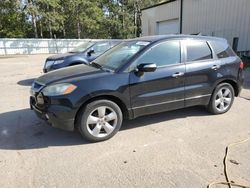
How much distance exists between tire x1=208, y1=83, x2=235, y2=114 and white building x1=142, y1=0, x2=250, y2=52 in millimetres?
8957

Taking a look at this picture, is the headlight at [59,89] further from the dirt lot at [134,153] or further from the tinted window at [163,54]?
the tinted window at [163,54]

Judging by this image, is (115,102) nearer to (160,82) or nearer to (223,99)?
(160,82)

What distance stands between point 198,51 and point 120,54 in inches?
60.5

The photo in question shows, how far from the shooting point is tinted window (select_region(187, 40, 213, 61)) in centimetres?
476

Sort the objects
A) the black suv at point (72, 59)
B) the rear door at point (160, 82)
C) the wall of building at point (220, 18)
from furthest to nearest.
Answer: the wall of building at point (220, 18), the black suv at point (72, 59), the rear door at point (160, 82)

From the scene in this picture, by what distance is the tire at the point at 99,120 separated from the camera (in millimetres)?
3900

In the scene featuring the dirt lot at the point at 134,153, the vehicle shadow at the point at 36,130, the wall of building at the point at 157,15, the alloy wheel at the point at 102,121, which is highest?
the wall of building at the point at 157,15

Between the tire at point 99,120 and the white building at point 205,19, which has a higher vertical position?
the white building at point 205,19

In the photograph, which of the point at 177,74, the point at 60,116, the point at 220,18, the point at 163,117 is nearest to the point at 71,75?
the point at 60,116

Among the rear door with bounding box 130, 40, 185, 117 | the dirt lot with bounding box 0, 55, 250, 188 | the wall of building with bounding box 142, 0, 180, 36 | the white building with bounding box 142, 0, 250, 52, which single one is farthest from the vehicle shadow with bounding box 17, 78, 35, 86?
the wall of building with bounding box 142, 0, 180, 36

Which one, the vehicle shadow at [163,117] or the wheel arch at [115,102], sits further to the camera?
the vehicle shadow at [163,117]

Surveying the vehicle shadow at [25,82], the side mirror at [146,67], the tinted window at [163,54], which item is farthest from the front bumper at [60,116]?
the vehicle shadow at [25,82]

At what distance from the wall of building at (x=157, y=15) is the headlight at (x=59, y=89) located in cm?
1694

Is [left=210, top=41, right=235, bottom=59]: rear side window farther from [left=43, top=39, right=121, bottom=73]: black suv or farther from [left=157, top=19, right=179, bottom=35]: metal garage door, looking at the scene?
[left=157, top=19, right=179, bottom=35]: metal garage door
